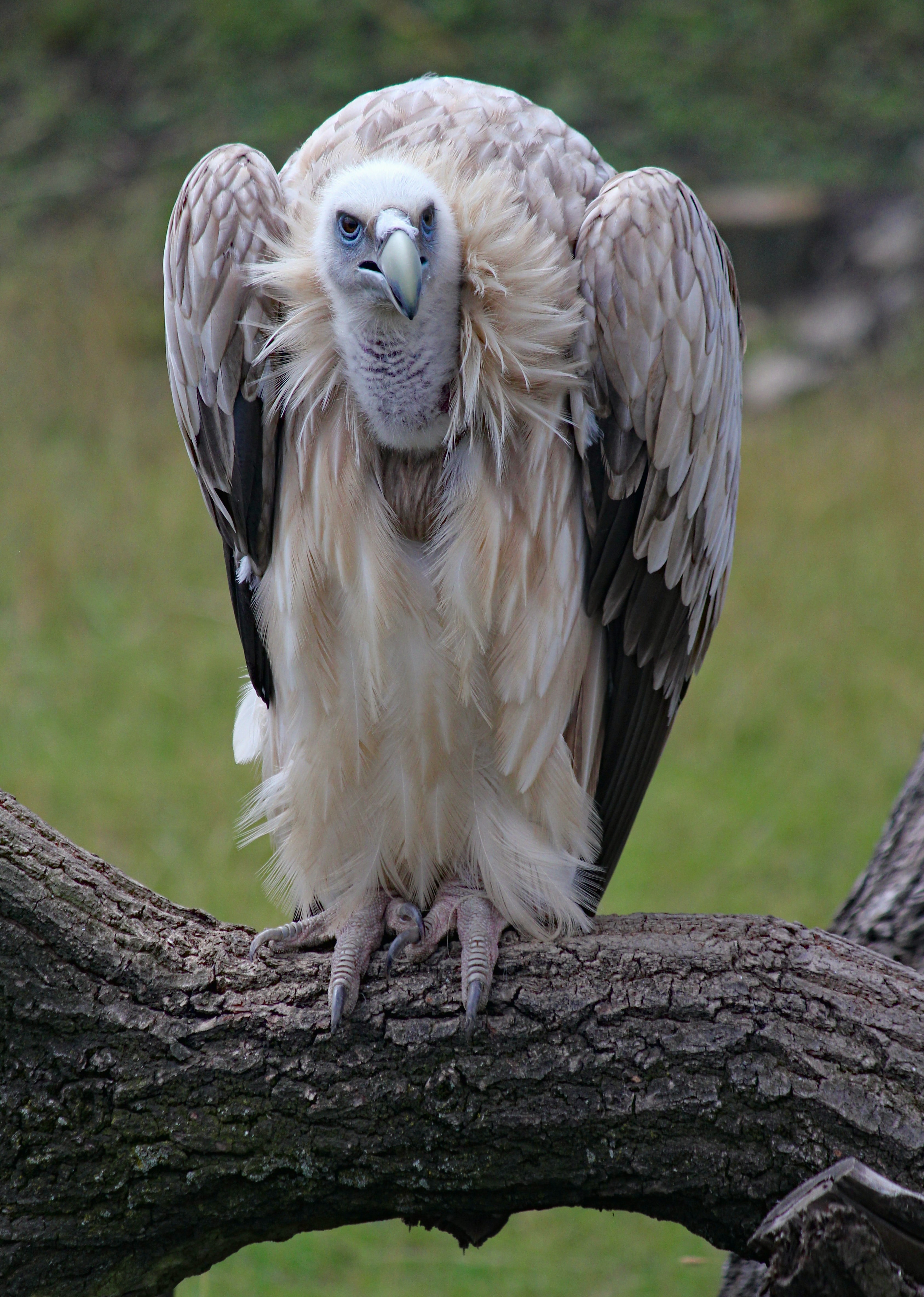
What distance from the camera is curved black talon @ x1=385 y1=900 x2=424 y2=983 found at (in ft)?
9.42

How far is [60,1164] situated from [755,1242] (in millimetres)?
1271

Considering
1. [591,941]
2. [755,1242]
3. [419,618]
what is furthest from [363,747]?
[755,1242]

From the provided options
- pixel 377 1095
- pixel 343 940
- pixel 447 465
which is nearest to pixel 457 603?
pixel 447 465

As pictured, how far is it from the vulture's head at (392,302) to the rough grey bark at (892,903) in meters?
1.64

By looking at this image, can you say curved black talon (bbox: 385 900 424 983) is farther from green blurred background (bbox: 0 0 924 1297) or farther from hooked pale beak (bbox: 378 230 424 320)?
hooked pale beak (bbox: 378 230 424 320)

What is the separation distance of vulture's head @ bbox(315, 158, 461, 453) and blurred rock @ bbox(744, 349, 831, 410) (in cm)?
883

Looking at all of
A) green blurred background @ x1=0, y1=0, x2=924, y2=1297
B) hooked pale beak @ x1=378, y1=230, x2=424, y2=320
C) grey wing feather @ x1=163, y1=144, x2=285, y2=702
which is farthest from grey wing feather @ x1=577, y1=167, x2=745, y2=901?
green blurred background @ x1=0, y1=0, x2=924, y2=1297

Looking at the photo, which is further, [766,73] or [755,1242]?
[766,73]

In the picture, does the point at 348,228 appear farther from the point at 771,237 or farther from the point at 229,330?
the point at 771,237

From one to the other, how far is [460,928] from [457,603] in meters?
0.73

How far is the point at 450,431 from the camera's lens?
289 cm

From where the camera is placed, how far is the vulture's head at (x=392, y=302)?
2.75m

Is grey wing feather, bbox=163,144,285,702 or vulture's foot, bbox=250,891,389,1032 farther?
grey wing feather, bbox=163,144,285,702

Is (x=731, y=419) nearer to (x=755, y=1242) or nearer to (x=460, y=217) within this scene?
(x=460, y=217)
